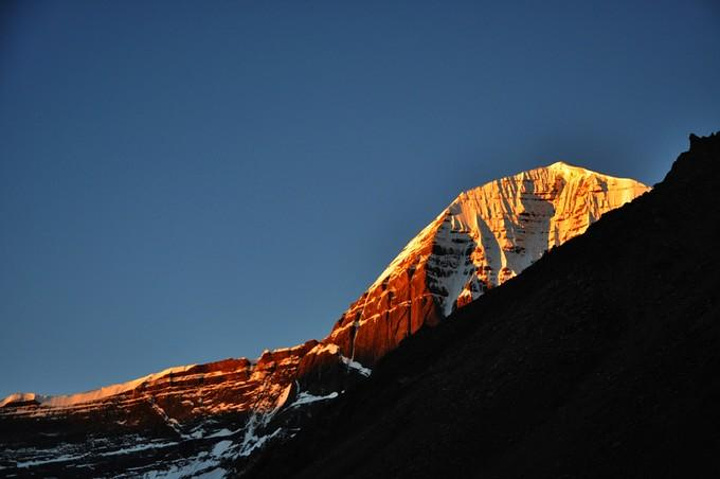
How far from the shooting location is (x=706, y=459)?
41594 mm

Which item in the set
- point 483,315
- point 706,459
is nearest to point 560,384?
point 706,459

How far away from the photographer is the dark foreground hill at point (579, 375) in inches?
1870

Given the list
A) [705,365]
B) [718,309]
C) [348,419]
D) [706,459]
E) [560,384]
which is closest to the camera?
[706,459]

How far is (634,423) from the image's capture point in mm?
47906

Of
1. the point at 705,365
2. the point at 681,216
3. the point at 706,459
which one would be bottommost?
the point at 706,459

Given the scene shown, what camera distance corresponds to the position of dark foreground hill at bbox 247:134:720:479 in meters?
47.5

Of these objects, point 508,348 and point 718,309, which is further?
point 508,348

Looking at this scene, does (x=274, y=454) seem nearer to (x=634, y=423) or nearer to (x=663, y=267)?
(x=663, y=267)

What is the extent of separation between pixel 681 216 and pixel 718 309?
20.7 metres

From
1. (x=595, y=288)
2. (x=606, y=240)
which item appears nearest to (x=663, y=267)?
(x=595, y=288)

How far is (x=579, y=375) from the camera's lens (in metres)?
58.9

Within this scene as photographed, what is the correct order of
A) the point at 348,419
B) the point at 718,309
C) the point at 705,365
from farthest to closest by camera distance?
the point at 348,419
the point at 718,309
the point at 705,365

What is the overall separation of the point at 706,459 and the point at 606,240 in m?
35.3

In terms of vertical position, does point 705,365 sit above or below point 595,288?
below
